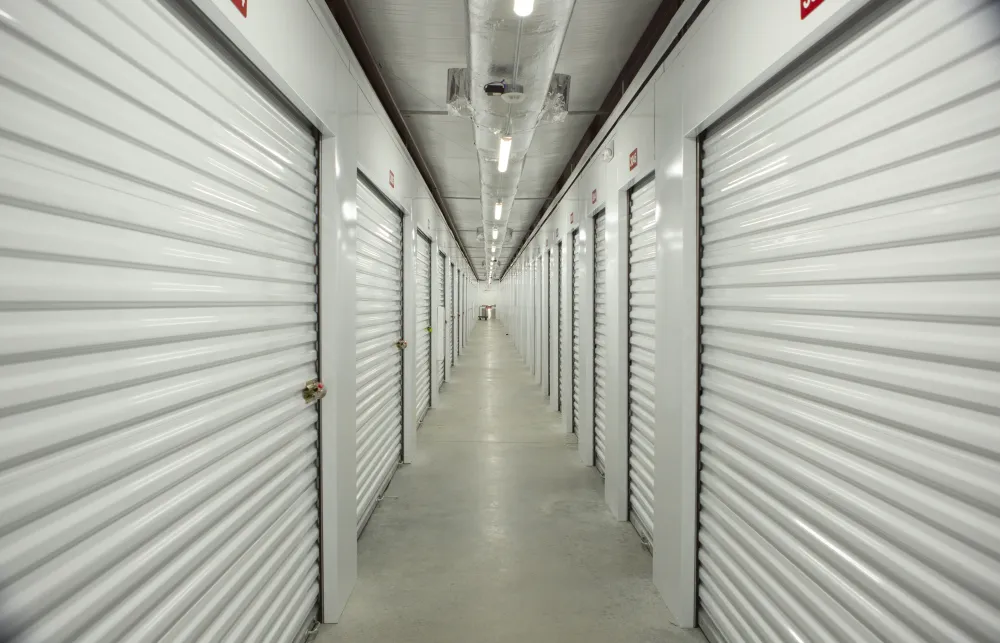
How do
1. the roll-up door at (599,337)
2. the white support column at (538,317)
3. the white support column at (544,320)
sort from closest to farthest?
1. the roll-up door at (599,337)
2. the white support column at (544,320)
3. the white support column at (538,317)

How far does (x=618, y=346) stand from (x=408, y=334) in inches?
85.2

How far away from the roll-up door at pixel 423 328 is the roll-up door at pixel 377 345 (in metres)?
1.44

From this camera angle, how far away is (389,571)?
10.00ft

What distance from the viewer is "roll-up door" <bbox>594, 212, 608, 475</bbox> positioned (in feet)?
15.3

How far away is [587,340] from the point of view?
16.3 feet

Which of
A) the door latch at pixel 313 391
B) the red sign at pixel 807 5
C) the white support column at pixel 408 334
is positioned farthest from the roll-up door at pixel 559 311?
the red sign at pixel 807 5

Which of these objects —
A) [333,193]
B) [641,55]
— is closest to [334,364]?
[333,193]

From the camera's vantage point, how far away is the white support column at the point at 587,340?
489cm

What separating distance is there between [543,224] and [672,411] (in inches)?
243

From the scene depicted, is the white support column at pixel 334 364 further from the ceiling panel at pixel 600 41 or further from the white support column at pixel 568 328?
the white support column at pixel 568 328

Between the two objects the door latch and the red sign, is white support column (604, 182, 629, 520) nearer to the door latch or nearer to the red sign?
the red sign

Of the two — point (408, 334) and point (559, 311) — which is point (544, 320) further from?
point (408, 334)

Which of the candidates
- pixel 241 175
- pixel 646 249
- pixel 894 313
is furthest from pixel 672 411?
pixel 241 175

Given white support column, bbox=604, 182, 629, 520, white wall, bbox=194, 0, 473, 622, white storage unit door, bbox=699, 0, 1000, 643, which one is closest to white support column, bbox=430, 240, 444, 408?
white support column, bbox=604, 182, 629, 520
